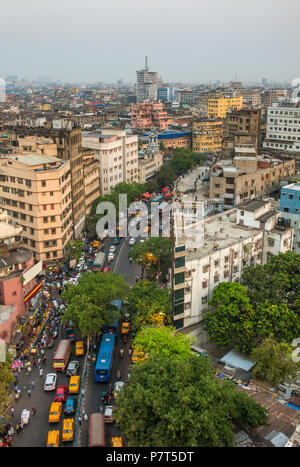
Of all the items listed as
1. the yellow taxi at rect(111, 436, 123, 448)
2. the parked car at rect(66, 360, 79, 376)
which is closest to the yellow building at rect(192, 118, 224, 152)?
the parked car at rect(66, 360, 79, 376)

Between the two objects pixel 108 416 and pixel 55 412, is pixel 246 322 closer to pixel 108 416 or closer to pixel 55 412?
pixel 108 416

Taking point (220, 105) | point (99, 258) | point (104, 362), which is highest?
point (220, 105)

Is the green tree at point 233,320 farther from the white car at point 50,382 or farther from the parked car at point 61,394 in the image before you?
the white car at point 50,382

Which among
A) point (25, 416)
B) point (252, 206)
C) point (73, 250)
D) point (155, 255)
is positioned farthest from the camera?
point (73, 250)

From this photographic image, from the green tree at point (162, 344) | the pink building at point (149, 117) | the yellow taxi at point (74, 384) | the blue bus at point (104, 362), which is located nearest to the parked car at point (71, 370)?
the yellow taxi at point (74, 384)

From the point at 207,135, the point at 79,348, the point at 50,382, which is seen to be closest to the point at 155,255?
the point at 79,348

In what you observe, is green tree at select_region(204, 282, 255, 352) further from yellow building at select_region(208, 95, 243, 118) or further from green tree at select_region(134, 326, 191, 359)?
yellow building at select_region(208, 95, 243, 118)

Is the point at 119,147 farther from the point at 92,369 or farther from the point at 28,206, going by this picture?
the point at 92,369

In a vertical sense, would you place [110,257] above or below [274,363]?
below
